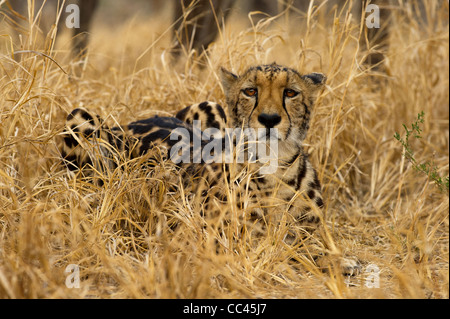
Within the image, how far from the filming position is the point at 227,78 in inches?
130

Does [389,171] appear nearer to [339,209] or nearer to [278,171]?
[339,209]

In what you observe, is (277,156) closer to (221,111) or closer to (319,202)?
(319,202)

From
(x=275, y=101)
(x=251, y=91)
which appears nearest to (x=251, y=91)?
(x=251, y=91)

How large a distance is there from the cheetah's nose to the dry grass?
0.52 metres

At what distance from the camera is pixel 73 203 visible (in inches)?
113

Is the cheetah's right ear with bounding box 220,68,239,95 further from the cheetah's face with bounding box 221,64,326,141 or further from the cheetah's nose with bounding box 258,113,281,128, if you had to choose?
the cheetah's nose with bounding box 258,113,281,128

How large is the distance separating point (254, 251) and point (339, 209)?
1.43m

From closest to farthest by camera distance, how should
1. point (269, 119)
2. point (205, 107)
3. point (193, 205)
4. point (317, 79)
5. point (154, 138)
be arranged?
1. point (269, 119)
2. point (193, 205)
3. point (317, 79)
4. point (154, 138)
5. point (205, 107)

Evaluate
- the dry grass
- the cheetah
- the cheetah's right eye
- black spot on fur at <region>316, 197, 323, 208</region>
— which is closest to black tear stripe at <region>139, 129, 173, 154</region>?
the cheetah

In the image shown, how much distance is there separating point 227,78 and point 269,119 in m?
0.55

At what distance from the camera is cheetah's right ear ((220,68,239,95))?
129 inches

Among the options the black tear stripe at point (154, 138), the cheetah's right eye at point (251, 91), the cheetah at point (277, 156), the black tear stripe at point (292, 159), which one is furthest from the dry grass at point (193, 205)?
the cheetah's right eye at point (251, 91)

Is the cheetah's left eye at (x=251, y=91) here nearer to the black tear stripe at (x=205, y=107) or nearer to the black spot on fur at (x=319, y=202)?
the black spot on fur at (x=319, y=202)
